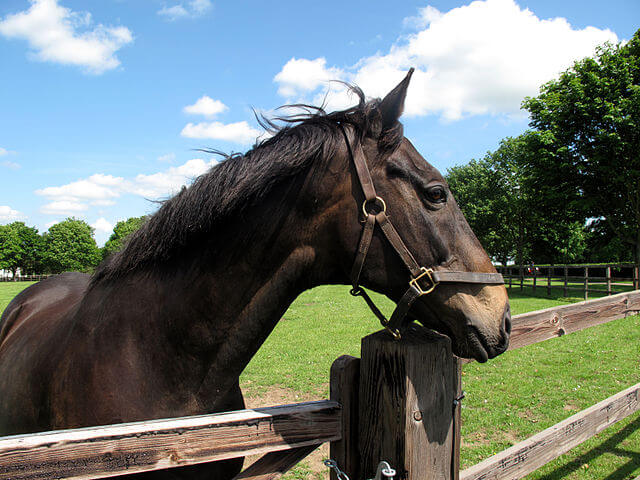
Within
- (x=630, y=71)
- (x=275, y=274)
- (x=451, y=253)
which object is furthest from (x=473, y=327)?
(x=630, y=71)

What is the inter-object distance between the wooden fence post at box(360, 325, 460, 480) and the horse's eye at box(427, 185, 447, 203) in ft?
2.04

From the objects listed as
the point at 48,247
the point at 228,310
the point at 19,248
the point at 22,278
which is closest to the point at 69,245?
the point at 48,247

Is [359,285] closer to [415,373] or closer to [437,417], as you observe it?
[415,373]

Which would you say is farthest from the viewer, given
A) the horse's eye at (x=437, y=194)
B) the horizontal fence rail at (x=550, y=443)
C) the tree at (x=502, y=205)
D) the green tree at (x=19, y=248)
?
the green tree at (x=19, y=248)

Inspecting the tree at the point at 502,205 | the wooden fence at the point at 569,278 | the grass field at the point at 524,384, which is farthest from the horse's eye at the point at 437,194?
the tree at the point at 502,205

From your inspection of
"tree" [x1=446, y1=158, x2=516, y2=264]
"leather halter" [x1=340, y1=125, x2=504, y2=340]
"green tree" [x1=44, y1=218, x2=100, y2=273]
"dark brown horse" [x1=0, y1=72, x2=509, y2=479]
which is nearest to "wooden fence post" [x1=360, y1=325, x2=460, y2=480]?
"leather halter" [x1=340, y1=125, x2=504, y2=340]

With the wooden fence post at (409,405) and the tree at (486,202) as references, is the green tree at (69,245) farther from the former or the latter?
the wooden fence post at (409,405)

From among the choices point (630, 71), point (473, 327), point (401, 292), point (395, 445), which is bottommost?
point (395, 445)

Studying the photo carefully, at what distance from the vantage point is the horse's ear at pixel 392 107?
75.0 inches

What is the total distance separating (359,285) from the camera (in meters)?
1.88

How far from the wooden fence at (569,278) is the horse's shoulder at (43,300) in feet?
71.7

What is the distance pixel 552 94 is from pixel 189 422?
85.7ft

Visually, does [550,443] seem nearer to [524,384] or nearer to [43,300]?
[43,300]

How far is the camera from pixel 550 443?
2.80 m
